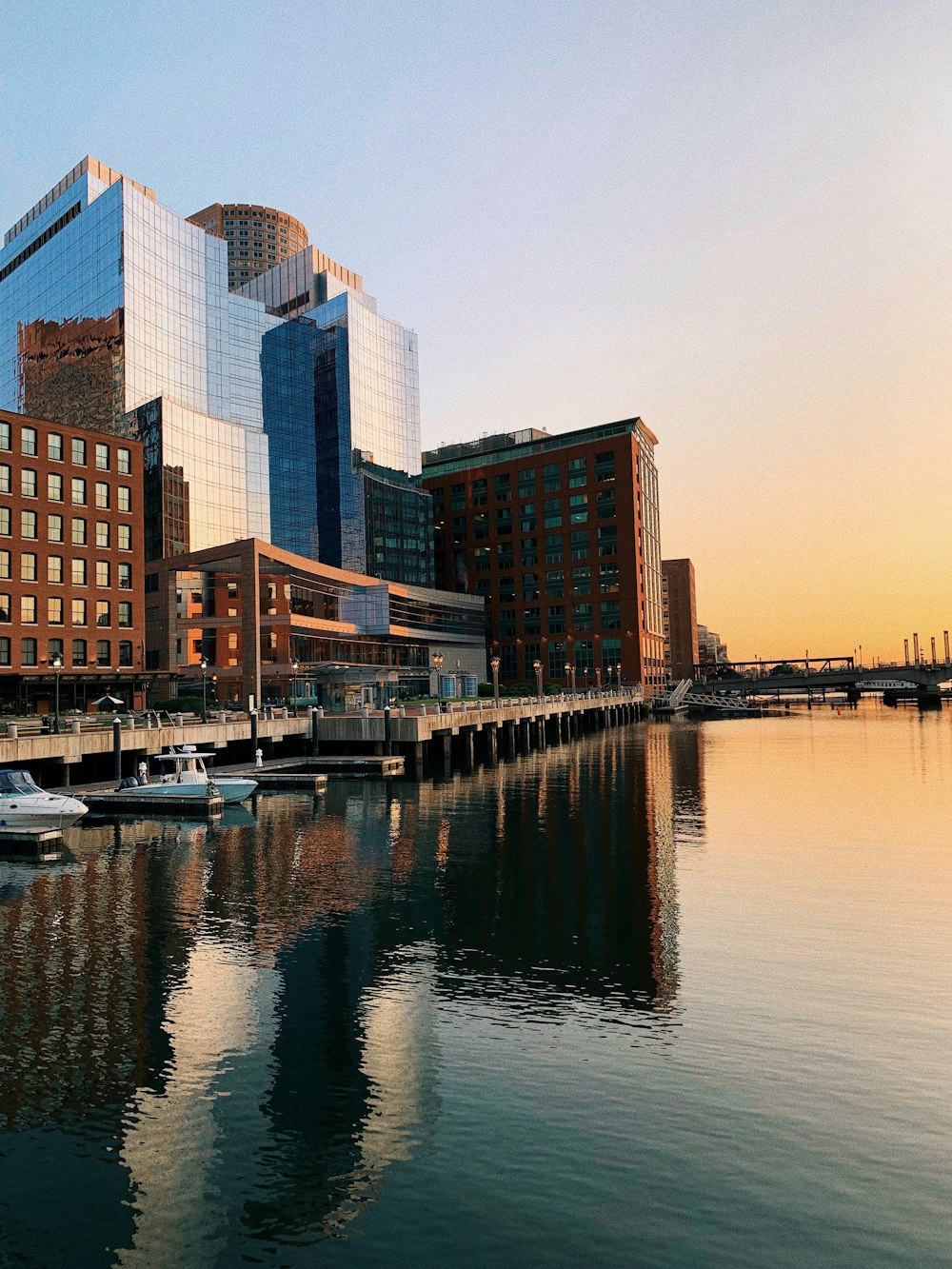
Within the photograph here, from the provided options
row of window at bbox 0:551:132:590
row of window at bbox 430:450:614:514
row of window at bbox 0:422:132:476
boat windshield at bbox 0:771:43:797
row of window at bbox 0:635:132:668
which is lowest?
boat windshield at bbox 0:771:43:797

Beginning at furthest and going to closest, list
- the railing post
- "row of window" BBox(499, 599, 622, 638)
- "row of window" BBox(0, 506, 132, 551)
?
1. "row of window" BBox(499, 599, 622, 638)
2. "row of window" BBox(0, 506, 132, 551)
3. the railing post

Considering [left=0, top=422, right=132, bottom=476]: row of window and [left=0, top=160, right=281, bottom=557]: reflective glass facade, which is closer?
[left=0, top=422, right=132, bottom=476]: row of window

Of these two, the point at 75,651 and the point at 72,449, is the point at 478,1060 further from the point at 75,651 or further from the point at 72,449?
the point at 72,449

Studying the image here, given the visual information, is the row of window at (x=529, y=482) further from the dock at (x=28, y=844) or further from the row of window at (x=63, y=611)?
the dock at (x=28, y=844)

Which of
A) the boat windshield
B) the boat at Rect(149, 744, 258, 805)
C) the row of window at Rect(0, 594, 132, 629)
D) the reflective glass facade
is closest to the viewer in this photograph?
the boat windshield

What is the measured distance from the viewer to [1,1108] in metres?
15.1

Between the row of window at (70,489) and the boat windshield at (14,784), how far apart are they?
40996 mm

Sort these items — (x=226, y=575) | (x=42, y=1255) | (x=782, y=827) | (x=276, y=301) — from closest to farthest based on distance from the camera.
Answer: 1. (x=42, y=1255)
2. (x=782, y=827)
3. (x=226, y=575)
4. (x=276, y=301)

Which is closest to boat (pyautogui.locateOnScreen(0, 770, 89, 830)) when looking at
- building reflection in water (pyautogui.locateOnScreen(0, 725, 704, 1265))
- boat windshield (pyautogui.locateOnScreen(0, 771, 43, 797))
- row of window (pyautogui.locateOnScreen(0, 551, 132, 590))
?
boat windshield (pyautogui.locateOnScreen(0, 771, 43, 797))

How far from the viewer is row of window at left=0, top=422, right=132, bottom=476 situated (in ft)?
245

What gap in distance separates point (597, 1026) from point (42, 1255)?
34.9ft

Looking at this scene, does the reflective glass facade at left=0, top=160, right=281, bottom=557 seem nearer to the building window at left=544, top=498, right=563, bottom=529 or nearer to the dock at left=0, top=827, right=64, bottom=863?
the building window at left=544, top=498, right=563, bottom=529

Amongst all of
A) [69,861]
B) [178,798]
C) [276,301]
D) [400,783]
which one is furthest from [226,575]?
[276,301]

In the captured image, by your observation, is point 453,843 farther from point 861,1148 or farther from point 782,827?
point 861,1148
